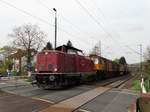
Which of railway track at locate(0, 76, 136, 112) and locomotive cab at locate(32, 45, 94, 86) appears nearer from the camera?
railway track at locate(0, 76, 136, 112)

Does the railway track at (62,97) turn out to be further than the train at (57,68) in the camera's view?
No

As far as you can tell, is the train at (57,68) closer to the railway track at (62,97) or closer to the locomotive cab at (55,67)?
the locomotive cab at (55,67)

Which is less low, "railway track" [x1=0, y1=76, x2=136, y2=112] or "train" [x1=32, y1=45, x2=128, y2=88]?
"train" [x1=32, y1=45, x2=128, y2=88]

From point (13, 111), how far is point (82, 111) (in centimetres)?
302

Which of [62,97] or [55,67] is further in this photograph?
[55,67]

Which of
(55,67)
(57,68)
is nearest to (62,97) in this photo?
(57,68)

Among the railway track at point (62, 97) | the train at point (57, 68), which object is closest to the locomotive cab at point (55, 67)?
the train at point (57, 68)

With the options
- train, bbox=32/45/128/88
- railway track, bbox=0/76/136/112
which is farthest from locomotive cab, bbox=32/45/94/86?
railway track, bbox=0/76/136/112

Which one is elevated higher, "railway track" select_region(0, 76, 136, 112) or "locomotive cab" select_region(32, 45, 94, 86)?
"locomotive cab" select_region(32, 45, 94, 86)

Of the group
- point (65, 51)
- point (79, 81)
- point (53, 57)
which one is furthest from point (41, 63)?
point (79, 81)

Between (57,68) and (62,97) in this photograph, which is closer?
(62,97)

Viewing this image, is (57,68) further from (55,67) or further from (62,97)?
(62,97)

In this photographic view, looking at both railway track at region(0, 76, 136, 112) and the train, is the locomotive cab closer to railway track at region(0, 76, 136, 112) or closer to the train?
the train

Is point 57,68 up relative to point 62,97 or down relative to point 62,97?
up
